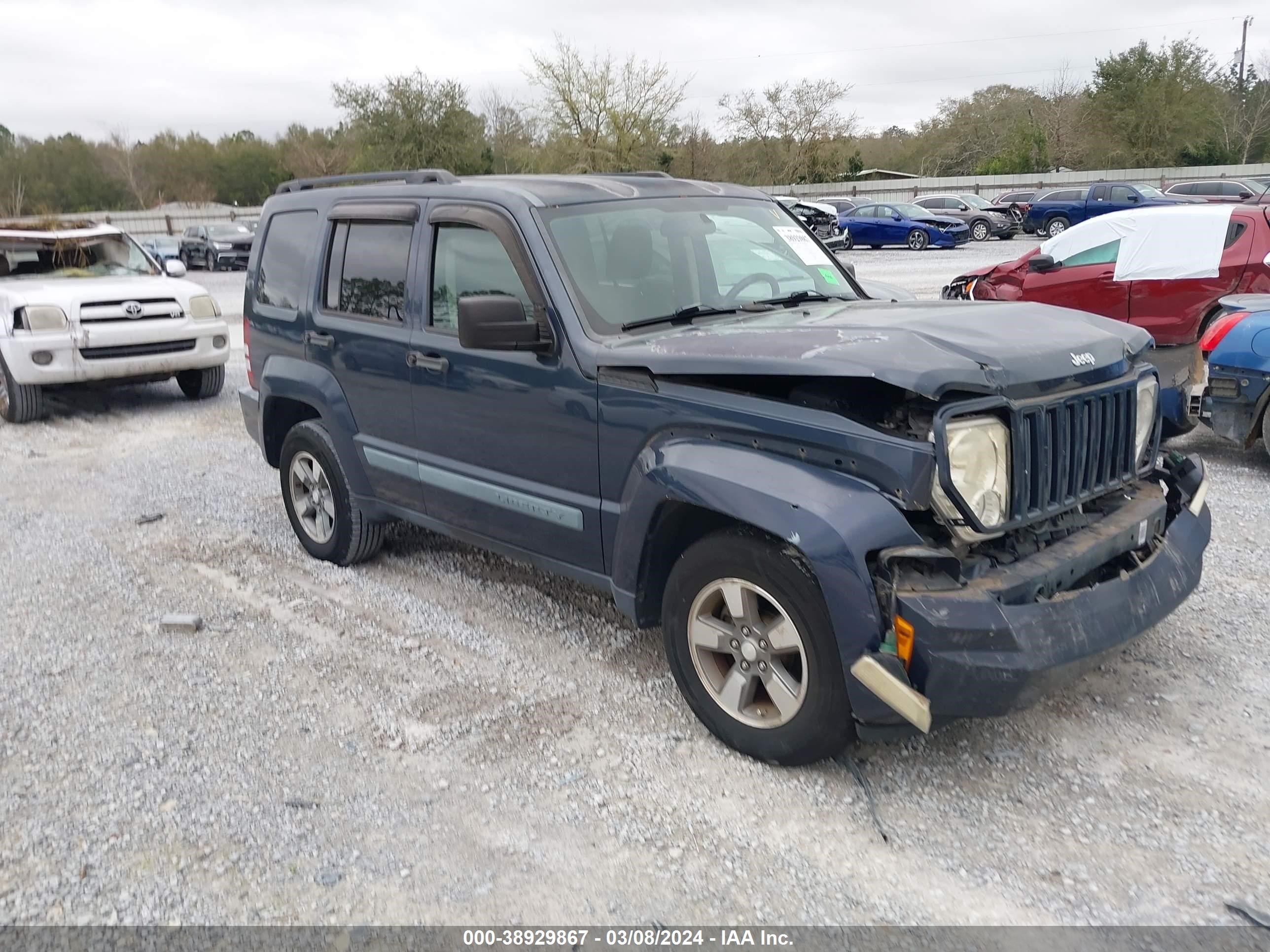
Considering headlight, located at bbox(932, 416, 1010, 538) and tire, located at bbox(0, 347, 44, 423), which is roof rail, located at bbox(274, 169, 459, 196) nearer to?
headlight, located at bbox(932, 416, 1010, 538)

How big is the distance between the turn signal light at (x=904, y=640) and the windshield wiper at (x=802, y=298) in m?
1.79

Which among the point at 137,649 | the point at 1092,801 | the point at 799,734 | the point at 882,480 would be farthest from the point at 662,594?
the point at 137,649

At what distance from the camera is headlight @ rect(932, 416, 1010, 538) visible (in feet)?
9.75

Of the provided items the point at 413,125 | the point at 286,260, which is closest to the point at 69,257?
the point at 286,260

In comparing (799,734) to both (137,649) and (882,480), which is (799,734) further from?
(137,649)

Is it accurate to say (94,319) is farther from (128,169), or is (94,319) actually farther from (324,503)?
(128,169)

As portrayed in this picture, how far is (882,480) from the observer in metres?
3.00

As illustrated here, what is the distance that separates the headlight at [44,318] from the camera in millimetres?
9219

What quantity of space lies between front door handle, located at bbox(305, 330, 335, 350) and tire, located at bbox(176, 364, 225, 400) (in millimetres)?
5807

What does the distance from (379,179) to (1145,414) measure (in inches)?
149

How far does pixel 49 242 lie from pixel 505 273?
832 cm

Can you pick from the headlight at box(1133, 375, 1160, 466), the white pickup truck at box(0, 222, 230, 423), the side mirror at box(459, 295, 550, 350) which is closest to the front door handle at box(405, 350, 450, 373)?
the side mirror at box(459, 295, 550, 350)

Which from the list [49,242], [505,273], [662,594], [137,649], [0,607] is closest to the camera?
[662,594]

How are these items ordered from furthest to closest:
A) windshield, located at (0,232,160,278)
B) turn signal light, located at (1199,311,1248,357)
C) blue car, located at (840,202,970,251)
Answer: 1. blue car, located at (840,202,970,251)
2. windshield, located at (0,232,160,278)
3. turn signal light, located at (1199,311,1248,357)
